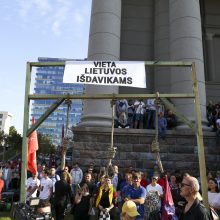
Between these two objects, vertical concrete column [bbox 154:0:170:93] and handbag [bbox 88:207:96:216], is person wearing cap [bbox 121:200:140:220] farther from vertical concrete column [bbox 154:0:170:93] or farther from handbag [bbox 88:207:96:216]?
vertical concrete column [bbox 154:0:170:93]

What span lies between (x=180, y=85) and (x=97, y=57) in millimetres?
4037

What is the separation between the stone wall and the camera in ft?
44.8

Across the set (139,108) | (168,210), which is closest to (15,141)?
(139,108)

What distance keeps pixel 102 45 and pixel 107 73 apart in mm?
8811

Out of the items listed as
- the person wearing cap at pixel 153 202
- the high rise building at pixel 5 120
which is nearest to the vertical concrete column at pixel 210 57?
the person wearing cap at pixel 153 202

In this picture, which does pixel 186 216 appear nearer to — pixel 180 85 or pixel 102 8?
pixel 180 85

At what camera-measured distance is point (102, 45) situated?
48.8 ft

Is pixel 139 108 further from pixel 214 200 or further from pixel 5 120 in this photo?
pixel 5 120

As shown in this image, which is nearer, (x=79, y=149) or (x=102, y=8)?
(x=79, y=149)

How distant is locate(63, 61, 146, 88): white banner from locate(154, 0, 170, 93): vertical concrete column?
38.1 ft

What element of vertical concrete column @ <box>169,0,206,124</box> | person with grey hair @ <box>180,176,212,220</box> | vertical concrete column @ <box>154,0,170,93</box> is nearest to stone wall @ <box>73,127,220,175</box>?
vertical concrete column @ <box>169,0,206,124</box>

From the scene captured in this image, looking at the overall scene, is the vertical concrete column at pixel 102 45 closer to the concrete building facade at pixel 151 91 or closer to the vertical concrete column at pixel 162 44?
the concrete building facade at pixel 151 91

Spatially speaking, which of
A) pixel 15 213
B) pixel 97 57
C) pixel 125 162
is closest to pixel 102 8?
pixel 97 57

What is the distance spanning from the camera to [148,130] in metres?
14.3
